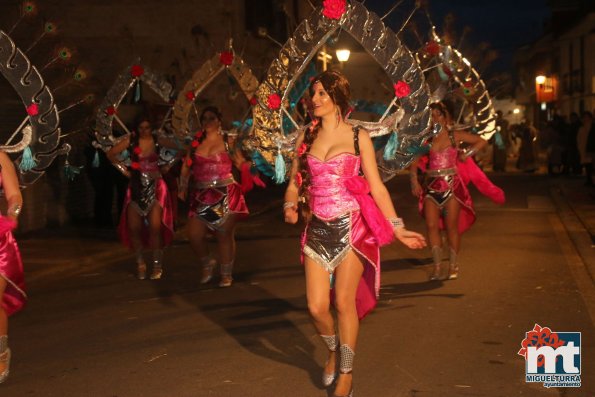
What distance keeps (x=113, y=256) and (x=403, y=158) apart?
7243 mm

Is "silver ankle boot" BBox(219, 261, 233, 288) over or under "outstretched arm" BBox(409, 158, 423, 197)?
under

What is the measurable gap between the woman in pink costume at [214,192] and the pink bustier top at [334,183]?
4.25m

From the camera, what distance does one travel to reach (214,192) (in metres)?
10.1

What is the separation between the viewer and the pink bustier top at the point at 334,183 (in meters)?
5.78

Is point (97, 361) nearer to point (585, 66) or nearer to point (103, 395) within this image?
point (103, 395)

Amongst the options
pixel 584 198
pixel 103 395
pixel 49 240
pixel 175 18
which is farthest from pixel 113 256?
pixel 175 18

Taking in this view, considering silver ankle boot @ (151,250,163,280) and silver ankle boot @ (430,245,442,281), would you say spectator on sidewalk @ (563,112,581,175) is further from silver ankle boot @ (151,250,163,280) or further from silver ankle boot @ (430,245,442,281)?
silver ankle boot @ (151,250,163,280)

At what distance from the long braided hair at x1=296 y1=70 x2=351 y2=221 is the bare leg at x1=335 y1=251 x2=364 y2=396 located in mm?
409

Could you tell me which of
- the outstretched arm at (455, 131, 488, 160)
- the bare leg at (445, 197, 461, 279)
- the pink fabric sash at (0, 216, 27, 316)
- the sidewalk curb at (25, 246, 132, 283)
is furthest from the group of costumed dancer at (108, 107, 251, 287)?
the pink fabric sash at (0, 216, 27, 316)

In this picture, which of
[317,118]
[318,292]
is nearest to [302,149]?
[317,118]

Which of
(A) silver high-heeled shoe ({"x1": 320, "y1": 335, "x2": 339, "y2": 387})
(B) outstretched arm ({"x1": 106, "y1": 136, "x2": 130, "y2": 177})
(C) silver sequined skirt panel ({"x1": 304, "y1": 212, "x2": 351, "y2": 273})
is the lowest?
(A) silver high-heeled shoe ({"x1": 320, "y1": 335, "x2": 339, "y2": 387})

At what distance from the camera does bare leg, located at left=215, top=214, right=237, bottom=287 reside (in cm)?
1000

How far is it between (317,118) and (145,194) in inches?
194

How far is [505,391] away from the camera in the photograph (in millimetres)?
5809
